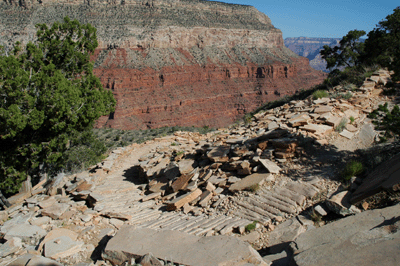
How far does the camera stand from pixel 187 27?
284 ft

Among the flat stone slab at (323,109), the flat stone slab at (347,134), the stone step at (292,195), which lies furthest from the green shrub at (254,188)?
the flat stone slab at (323,109)

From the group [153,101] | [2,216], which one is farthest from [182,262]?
[153,101]

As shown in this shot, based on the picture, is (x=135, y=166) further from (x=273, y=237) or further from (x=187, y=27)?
(x=187, y=27)

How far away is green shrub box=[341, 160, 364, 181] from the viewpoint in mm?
7016

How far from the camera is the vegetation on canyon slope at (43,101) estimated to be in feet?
33.0

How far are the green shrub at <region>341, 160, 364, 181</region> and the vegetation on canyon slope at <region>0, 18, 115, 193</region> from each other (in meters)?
9.59

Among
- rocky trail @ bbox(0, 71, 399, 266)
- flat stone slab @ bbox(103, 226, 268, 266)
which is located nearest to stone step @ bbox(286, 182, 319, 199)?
rocky trail @ bbox(0, 71, 399, 266)

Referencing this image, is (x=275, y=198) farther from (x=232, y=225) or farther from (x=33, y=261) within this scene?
(x=33, y=261)

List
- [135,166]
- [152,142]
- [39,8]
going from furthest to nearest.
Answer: [39,8] → [152,142] → [135,166]

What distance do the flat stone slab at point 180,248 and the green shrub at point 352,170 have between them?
3.66 metres

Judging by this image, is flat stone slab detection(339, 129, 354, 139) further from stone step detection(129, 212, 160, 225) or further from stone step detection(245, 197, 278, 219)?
stone step detection(129, 212, 160, 225)

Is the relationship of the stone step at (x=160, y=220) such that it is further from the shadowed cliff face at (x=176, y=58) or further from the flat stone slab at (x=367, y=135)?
the shadowed cliff face at (x=176, y=58)

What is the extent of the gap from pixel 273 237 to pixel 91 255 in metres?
3.73

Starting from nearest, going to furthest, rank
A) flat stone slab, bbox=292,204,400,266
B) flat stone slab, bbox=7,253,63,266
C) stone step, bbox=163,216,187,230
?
1. flat stone slab, bbox=292,204,400,266
2. flat stone slab, bbox=7,253,63,266
3. stone step, bbox=163,216,187,230
